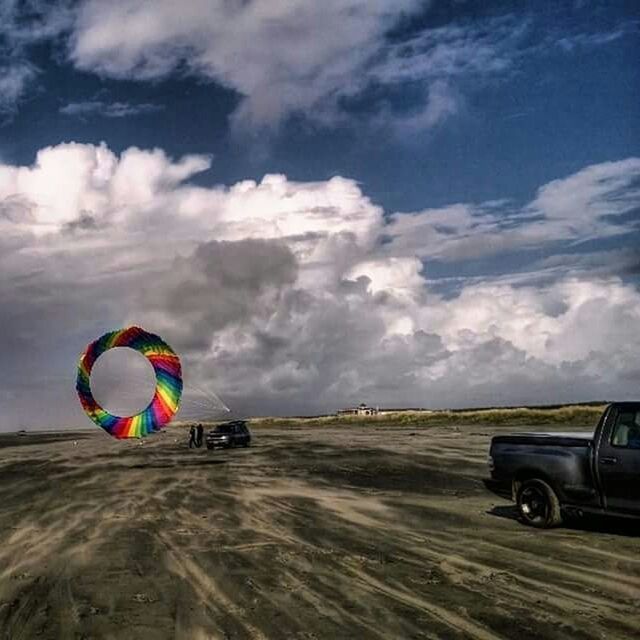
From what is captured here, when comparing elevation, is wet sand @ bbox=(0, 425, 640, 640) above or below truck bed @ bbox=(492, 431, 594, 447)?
below

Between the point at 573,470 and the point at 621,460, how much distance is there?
0.98m

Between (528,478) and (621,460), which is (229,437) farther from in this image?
(621,460)

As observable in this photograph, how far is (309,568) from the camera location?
32.0 ft

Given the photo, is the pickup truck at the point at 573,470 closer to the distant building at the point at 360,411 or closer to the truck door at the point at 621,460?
the truck door at the point at 621,460

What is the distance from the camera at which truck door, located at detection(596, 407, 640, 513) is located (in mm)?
10875

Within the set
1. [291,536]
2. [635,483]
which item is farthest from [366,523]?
[635,483]

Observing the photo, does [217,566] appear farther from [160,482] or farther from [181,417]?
[181,417]

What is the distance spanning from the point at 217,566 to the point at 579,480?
610cm

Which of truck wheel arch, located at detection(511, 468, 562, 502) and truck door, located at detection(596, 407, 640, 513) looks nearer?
truck door, located at detection(596, 407, 640, 513)

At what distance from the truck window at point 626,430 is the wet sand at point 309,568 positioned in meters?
1.53

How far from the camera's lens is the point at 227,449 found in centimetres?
4034

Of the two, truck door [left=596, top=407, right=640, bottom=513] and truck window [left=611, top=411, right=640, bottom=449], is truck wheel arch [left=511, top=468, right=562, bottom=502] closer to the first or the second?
truck door [left=596, top=407, right=640, bottom=513]

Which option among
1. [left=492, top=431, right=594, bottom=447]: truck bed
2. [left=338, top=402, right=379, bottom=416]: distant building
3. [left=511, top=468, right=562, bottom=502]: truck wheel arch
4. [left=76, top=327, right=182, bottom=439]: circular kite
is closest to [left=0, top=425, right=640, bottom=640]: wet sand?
[left=511, top=468, right=562, bottom=502]: truck wheel arch

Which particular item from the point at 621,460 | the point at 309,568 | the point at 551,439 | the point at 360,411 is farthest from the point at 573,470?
the point at 360,411
